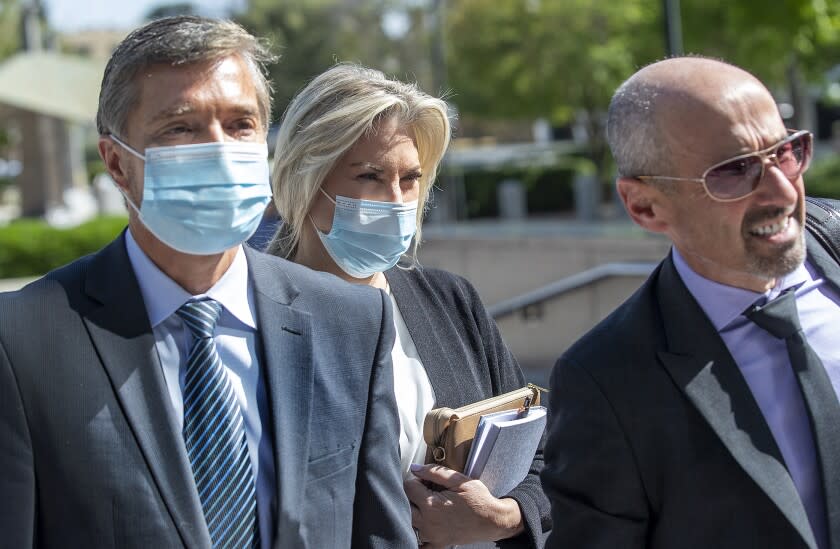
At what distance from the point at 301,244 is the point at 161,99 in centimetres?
116

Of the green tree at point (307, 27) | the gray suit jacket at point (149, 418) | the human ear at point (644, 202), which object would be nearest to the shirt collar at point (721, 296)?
the human ear at point (644, 202)

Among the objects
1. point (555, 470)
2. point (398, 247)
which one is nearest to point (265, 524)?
point (555, 470)

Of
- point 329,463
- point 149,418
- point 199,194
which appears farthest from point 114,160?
point 329,463

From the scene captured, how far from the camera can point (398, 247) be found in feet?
10.7

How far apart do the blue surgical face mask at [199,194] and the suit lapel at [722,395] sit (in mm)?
959

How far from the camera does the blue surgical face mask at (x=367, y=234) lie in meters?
3.20

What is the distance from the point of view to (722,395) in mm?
2021

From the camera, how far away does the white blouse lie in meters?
2.83

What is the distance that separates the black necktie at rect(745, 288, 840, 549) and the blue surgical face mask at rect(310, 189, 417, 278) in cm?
136

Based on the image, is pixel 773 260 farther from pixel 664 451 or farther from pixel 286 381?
pixel 286 381

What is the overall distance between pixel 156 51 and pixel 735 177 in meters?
1.22

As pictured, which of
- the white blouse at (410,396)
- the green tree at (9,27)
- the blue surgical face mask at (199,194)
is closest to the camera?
the blue surgical face mask at (199,194)

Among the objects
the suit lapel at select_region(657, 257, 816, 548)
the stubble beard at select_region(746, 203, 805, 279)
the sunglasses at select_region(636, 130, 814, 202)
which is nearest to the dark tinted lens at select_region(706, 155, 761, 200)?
the sunglasses at select_region(636, 130, 814, 202)

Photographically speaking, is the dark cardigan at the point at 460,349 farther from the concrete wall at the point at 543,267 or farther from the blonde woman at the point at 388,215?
the concrete wall at the point at 543,267
